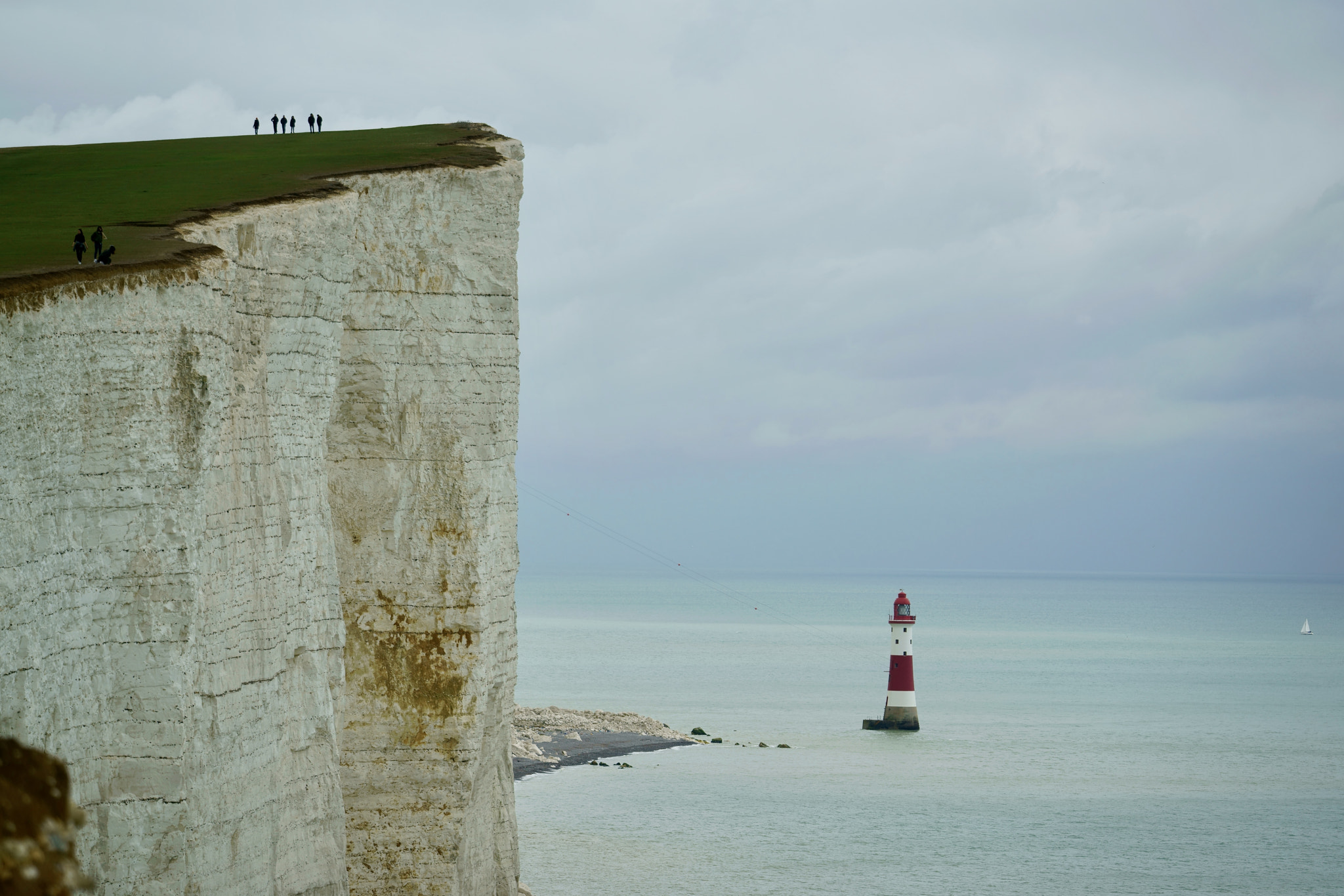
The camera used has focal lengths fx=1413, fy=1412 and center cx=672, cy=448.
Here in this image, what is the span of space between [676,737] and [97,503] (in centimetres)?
5416

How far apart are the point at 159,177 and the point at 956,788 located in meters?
42.9

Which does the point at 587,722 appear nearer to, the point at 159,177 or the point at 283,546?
the point at 159,177

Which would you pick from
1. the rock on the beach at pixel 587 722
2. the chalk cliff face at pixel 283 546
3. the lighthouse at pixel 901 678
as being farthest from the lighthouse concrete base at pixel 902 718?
the chalk cliff face at pixel 283 546

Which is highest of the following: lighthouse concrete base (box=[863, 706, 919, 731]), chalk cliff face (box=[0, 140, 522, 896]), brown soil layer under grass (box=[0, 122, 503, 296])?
brown soil layer under grass (box=[0, 122, 503, 296])

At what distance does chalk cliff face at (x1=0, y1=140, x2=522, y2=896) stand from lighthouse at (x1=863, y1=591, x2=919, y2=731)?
40702 millimetres

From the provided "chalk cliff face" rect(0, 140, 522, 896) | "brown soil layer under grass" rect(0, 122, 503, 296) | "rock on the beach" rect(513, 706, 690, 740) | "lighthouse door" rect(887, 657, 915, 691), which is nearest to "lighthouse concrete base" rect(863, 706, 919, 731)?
"lighthouse door" rect(887, 657, 915, 691)

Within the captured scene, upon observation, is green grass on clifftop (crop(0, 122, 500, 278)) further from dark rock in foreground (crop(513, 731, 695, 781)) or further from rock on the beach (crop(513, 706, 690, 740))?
rock on the beach (crop(513, 706, 690, 740))

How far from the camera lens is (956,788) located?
58.4m

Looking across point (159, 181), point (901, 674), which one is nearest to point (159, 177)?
point (159, 181)

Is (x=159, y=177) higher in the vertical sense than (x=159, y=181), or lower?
higher

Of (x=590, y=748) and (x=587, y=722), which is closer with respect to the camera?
(x=590, y=748)

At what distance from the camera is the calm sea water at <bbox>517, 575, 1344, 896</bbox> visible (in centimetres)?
4338

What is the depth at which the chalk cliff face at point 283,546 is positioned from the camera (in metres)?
14.6

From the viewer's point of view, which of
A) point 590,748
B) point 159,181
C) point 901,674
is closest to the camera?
point 159,181
